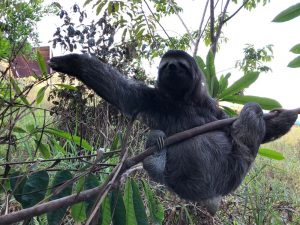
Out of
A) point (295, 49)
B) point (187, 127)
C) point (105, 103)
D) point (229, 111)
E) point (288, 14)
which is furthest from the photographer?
point (105, 103)

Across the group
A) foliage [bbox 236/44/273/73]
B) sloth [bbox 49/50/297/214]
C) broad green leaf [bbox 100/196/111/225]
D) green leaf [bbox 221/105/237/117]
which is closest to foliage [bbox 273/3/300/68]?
sloth [bbox 49/50/297/214]

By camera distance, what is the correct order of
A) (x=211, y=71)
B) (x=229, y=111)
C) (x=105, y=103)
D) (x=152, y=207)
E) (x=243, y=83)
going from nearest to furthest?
(x=152, y=207) → (x=243, y=83) → (x=211, y=71) → (x=229, y=111) → (x=105, y=103)

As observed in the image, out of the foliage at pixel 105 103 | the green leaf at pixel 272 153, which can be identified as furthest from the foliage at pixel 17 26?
the green leaf at pixel 272 153

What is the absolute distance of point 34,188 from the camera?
2359mm

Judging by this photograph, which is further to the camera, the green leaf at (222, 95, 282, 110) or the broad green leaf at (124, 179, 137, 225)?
the green leaf at (222, 95, 282, 110)

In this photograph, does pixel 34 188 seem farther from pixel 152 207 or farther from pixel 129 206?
pixel 152 207

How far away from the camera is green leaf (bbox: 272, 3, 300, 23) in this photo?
2484mm

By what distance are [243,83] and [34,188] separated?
169 cm

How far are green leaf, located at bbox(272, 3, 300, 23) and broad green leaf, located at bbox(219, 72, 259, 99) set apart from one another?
0.61 m

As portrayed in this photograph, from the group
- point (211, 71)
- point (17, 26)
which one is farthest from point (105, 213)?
point (17, 26)

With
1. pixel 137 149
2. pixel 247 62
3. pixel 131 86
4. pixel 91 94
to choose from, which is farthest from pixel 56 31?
pixel 131 86

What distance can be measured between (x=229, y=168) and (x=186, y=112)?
581mm

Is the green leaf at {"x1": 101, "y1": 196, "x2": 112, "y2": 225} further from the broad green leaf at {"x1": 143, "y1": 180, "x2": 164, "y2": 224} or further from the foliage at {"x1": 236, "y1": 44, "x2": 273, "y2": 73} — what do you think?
the foliage at {"x1": 236, "y1": 44, "x2": 273, "y2": 73}

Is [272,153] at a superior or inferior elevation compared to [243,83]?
inferior
